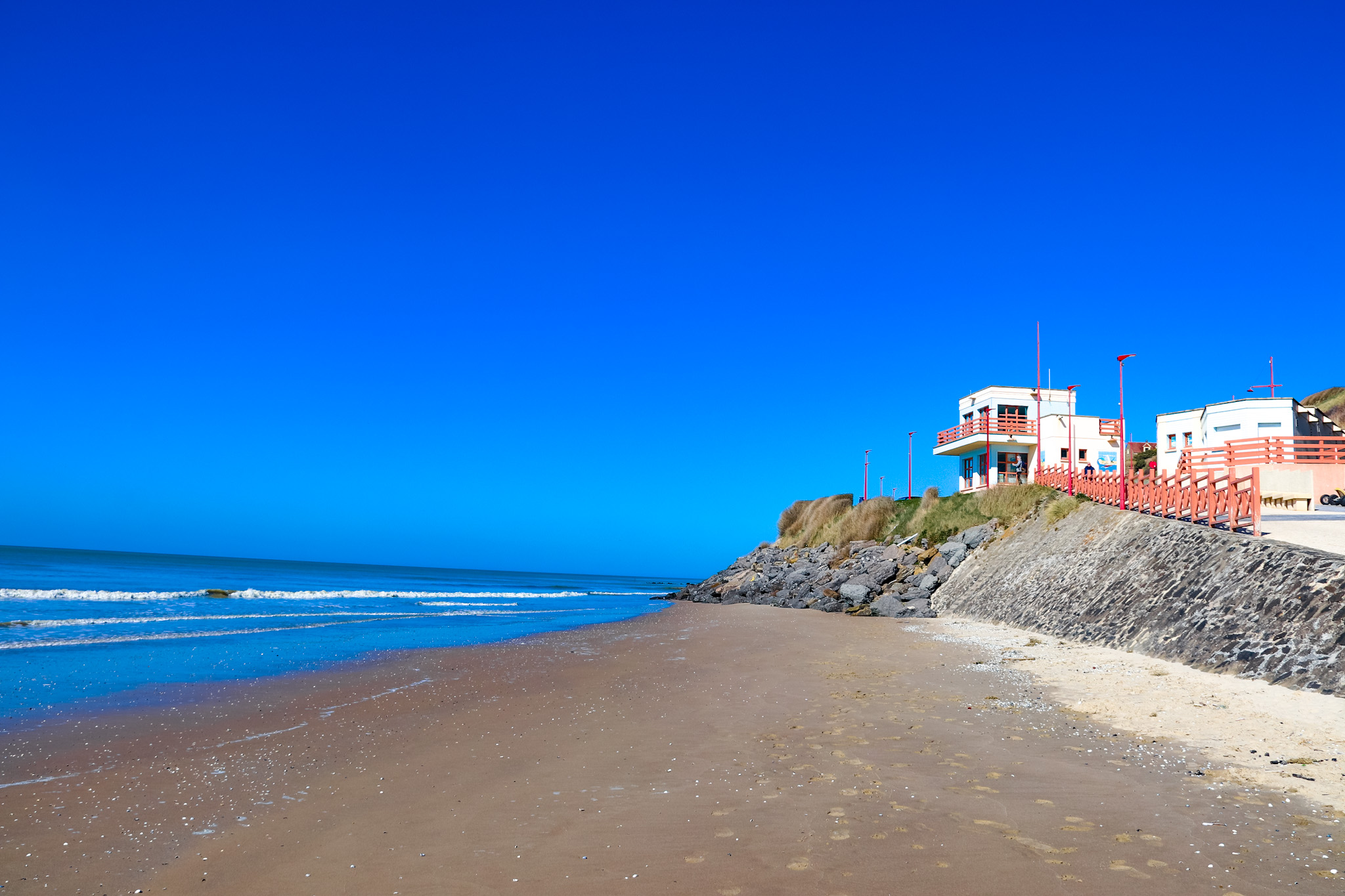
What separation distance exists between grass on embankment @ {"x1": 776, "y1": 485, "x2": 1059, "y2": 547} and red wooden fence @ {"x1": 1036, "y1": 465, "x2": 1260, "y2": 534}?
3735 mm

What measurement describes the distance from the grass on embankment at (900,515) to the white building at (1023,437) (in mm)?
6371

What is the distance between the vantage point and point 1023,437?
44094mm

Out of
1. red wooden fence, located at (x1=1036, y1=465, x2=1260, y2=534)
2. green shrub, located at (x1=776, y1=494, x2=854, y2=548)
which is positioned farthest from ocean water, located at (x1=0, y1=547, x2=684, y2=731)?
red wooden fence, located at (x1=1036, y1=465, x2=1260, y2=534)

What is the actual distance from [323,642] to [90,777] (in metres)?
13.4

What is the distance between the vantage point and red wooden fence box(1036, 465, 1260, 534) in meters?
16.6

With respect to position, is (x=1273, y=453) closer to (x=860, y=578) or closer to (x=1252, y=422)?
(x=1252, y=422)

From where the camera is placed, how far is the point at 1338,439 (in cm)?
2831

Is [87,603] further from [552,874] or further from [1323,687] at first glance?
[1323,687]

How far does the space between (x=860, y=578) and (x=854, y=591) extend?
1.33 metres

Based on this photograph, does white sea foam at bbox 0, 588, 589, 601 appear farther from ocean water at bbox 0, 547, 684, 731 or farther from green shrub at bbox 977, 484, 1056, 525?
green shrub at bbox 977, 484, 1056, 525

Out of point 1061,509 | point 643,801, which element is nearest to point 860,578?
point 1061,509

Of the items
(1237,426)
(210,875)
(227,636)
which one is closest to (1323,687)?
(210,875)

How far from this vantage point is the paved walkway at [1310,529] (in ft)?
47.9

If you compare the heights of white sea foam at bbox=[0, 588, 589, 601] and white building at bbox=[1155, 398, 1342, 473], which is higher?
white building at bbox=[1155, 398, 1342, 473]
